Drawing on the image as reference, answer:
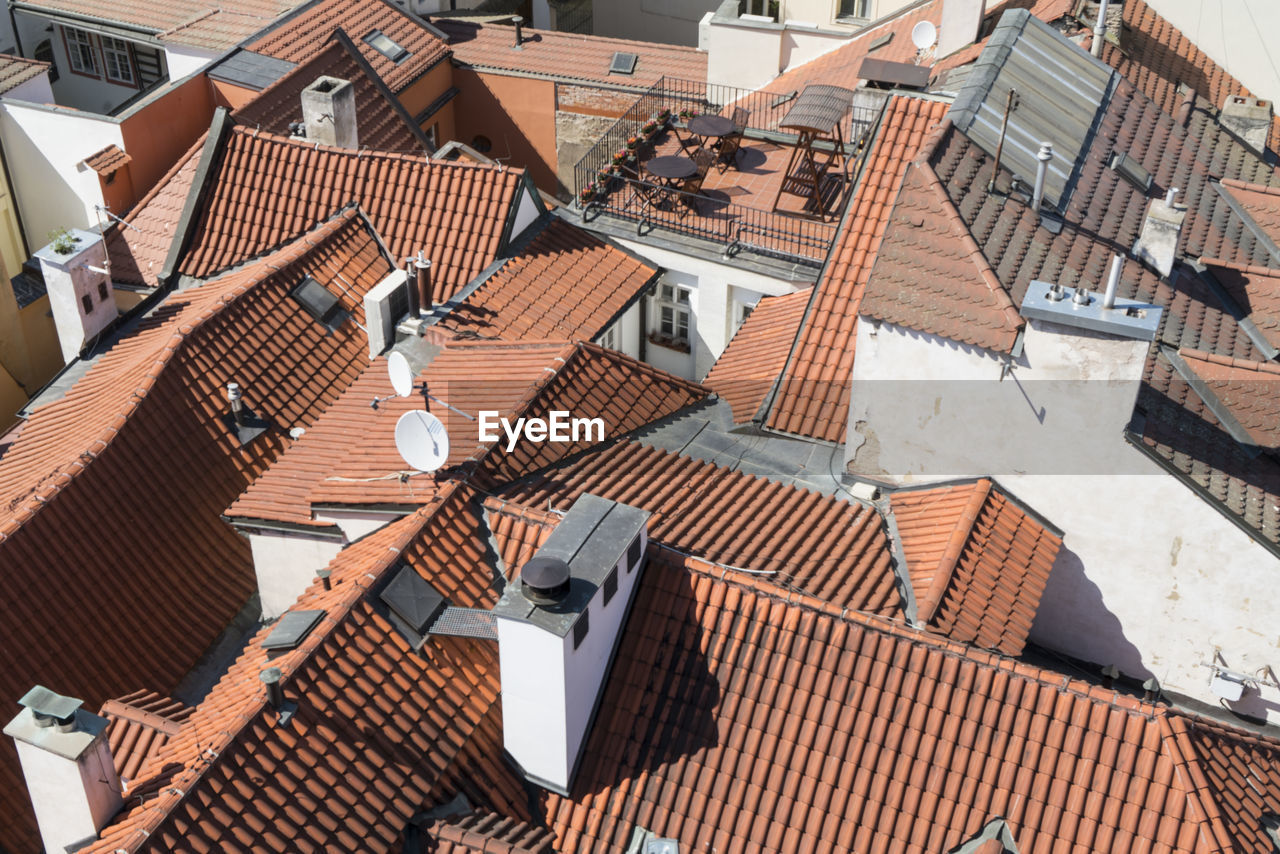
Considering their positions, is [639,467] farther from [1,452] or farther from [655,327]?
[1,452]

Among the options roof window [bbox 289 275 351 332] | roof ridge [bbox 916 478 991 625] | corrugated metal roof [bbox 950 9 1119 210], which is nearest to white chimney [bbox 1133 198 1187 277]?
corrugated metal roof [bbox 950 9 1119 210]

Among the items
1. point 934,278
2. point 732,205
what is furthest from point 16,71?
point 934,278

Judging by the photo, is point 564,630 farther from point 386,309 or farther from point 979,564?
point 386,309

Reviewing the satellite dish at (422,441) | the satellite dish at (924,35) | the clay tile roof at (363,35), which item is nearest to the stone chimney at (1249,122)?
the satellite dish at (924,35)

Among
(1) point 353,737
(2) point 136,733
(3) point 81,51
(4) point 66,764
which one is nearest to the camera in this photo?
(4) point 66,764

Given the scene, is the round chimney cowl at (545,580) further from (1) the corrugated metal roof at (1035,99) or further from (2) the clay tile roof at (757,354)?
(1) the corrugated metal roof at (1035,99)
